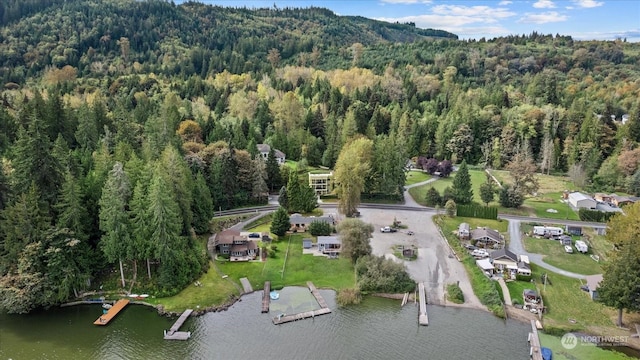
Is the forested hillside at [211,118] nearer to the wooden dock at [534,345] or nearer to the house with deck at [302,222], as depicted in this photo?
the house with deck at [302,222]

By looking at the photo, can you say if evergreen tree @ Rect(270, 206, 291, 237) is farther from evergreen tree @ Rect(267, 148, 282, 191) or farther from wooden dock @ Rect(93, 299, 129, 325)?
wooden dock @ Rect(93, 299, 129, 325)

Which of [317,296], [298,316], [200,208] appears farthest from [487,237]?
[200,208]

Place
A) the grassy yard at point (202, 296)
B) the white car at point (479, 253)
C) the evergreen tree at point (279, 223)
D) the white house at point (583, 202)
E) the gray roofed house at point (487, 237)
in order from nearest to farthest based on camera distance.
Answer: the grassy yard at point (202, 296)
the white car at point (479, 253)
the gray roofed house at point (487, 237)
the evergreen tree at point (279, 223)
the white house at point (583, 202)

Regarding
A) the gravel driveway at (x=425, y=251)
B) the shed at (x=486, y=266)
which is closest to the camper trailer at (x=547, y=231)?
the gravel driveway at (x=425, y=251)

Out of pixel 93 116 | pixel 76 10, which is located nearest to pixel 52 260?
pixel 93 116

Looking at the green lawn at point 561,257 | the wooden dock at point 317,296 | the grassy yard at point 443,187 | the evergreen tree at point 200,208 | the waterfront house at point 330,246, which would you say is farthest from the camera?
the grassy yard at point 443,187

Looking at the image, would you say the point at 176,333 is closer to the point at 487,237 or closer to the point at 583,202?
the point at 487,237

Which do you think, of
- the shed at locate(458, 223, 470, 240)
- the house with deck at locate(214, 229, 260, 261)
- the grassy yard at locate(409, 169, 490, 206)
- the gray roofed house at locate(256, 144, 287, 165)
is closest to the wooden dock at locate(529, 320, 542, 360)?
the shed at locate(458, 223, 470, 240)
